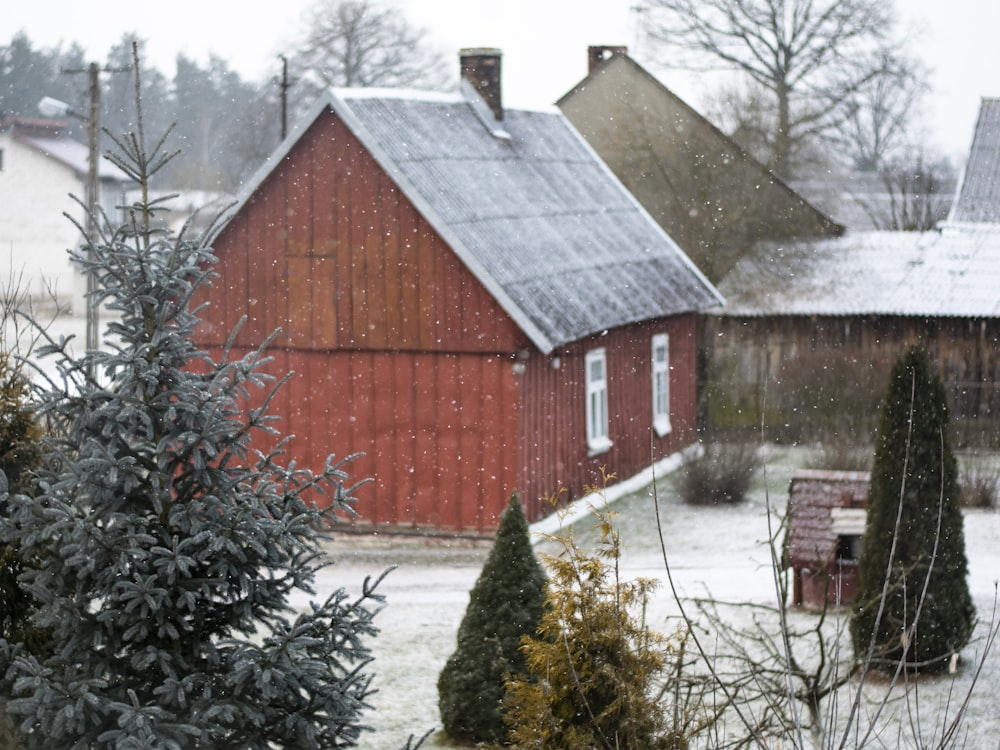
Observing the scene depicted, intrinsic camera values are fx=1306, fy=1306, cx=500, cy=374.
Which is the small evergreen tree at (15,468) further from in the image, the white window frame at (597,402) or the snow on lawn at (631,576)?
the white window frame at (597,402)

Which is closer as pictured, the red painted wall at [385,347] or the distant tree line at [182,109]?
the red painted wall at [385,347]

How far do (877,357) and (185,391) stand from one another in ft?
67.6

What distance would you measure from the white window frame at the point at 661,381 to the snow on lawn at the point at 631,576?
3.52ft

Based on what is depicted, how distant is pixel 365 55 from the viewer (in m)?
38.5

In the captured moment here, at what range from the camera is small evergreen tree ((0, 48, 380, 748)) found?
632cm

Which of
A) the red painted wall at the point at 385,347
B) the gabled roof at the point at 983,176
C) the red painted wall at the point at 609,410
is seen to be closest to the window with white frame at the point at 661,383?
the red painted wall at the point at 609,410

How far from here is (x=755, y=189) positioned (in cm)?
2812

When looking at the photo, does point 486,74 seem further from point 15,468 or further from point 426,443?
point 15,468

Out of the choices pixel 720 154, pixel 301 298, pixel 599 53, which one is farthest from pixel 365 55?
pixel 301 298

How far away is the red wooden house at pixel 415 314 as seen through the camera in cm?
1695

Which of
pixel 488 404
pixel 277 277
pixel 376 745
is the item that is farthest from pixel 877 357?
pixel 376 745

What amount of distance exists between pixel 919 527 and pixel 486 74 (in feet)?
40.1

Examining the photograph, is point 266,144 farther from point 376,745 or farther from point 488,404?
point 376,745

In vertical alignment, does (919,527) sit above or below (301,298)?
below
